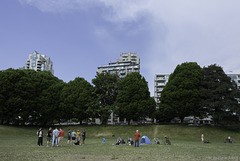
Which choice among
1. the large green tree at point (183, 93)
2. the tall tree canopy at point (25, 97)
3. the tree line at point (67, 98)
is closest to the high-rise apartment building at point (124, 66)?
the tree line at point (67, 98)

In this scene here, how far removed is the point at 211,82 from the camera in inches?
2015

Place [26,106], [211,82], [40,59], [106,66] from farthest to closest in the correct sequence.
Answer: [40,59], [106,66], [26,106], [211,82]

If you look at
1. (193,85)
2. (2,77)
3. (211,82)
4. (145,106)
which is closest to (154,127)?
(145,106)

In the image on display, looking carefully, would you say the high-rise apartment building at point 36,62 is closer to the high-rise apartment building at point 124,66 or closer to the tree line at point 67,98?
the high-rise apartment building at point 124,66

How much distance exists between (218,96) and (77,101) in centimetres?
3810

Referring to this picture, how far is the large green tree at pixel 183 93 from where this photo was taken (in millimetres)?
52781

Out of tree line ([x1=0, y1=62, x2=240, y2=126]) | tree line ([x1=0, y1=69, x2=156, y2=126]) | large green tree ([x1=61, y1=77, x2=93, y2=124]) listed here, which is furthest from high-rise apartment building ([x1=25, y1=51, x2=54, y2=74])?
large green tree ([x1=61, y1=77, x2=93, y2=124])

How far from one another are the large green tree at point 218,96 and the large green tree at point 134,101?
15.3 m

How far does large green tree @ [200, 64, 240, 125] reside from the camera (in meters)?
47.6

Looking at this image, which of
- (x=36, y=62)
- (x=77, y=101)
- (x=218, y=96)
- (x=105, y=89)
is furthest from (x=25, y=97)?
(x=36, y=62)

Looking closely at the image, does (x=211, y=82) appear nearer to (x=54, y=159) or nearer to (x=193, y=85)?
(x=193, y=85)

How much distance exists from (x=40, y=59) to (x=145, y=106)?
136813mm

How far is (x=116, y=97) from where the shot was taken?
203ft

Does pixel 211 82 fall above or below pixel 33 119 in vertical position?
above
